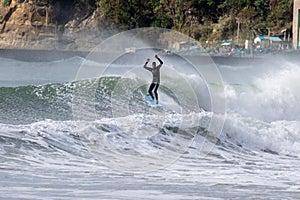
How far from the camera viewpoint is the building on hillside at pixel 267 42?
84.6 m

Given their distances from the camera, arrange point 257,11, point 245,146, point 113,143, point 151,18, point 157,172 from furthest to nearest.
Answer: point 151,18
point 257,11
point 245,146
point 113,143
point 157,172

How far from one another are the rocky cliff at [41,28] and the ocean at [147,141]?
8028cm

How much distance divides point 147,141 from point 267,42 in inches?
2820

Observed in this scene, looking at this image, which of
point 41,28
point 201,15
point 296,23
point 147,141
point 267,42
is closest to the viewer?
point 147,141

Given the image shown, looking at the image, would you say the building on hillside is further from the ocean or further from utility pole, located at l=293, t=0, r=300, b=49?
the ocean

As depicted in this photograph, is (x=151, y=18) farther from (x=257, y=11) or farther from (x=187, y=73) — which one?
(x=187, y=73)

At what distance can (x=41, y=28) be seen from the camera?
353ft

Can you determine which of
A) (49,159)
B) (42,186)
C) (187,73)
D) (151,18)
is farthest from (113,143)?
(151,18)

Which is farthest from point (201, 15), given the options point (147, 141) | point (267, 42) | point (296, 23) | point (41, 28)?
point (147, 141)

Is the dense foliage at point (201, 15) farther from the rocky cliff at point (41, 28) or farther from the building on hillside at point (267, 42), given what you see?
the building on hillside at point (267, 42)

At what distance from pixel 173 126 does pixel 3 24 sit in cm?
9264

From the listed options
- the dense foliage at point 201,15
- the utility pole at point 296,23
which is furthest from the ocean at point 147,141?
the dense foliage at point 201,15

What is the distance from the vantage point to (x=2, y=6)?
355 feet

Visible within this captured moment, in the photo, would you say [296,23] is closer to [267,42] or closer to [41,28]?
[267,42]
